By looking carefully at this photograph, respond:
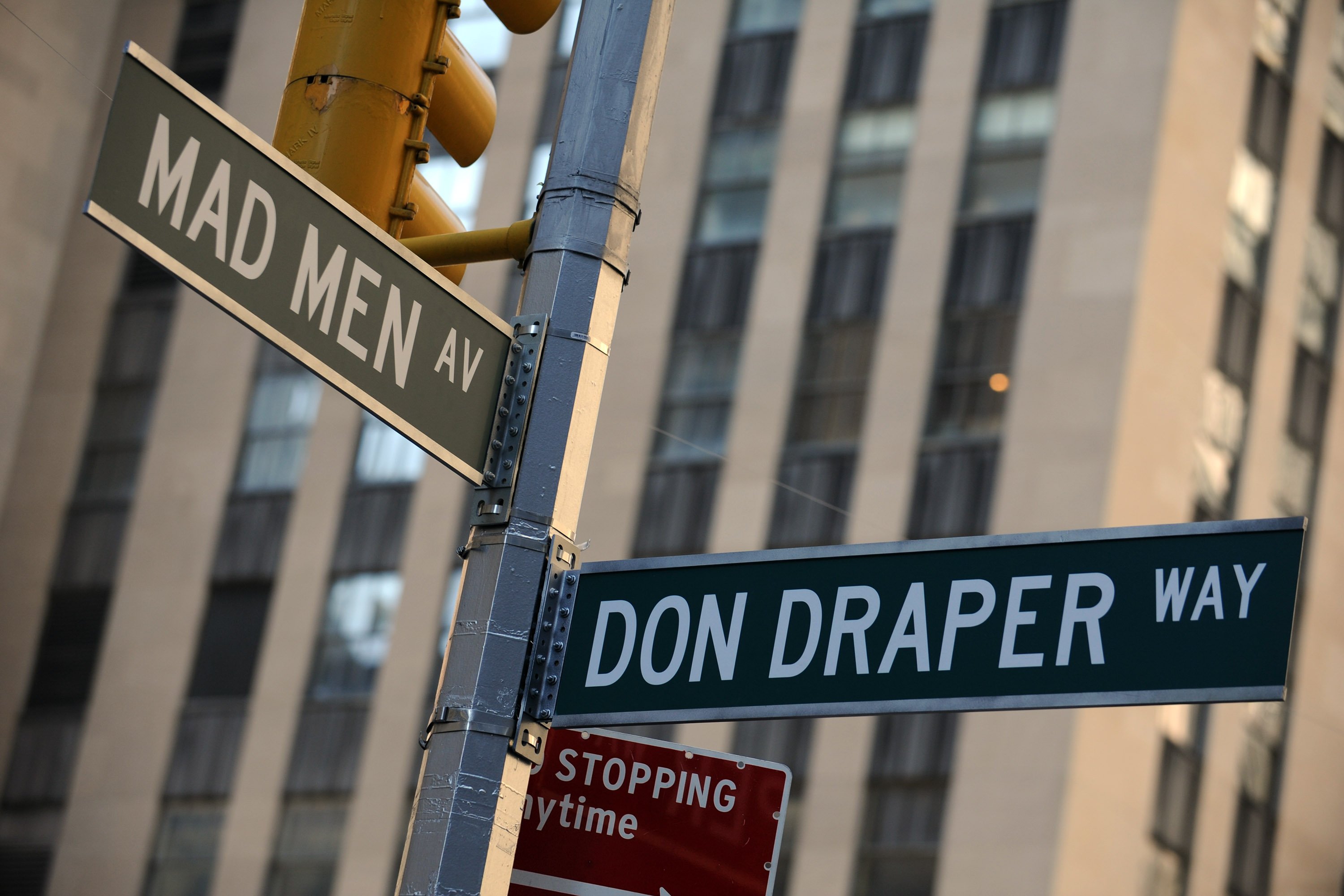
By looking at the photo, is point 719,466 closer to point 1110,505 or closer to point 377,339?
point 1110,505

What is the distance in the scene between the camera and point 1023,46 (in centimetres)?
3014

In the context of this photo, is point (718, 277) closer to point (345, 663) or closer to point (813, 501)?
point (813, 501)

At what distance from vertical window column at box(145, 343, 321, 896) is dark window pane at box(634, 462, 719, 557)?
6.13m

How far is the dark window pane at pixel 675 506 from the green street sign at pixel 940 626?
1005 inches

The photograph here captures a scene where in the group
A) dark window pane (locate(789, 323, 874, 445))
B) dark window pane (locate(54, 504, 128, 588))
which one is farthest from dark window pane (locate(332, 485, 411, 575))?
dark window pane (locate(789, 323, 874, 445))

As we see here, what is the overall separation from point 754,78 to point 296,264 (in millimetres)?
28667

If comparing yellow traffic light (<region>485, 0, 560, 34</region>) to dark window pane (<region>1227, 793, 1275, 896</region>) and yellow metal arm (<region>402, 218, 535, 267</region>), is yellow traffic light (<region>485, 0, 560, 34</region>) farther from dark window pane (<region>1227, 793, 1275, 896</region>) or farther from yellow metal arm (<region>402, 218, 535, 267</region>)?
dark window pane (<region>1227, 793, 1275, 896</region>)

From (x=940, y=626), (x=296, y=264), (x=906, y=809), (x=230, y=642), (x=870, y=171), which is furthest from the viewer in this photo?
(x=230, y=642)

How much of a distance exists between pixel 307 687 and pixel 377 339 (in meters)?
28.4

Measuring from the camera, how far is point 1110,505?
27.4 meters

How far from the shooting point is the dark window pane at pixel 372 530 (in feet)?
105

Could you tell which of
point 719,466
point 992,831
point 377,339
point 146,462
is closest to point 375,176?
point 377,339

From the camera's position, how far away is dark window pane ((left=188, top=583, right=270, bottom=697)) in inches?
1293

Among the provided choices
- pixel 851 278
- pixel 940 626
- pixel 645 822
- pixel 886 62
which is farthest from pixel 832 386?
pixel 940 626
